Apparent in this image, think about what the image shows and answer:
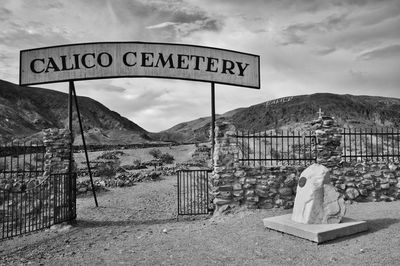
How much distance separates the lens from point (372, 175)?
10.3m

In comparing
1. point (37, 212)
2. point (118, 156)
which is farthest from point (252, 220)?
point (118, 156)

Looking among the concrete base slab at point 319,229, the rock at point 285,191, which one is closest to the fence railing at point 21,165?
the concrete base slab at point 319,229

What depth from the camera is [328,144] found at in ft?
33.3

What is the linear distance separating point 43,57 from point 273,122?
8301 cm

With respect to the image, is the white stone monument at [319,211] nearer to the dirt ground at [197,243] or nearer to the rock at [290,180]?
the dirt ground at [197,243]

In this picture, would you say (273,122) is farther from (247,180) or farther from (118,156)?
(247,180)

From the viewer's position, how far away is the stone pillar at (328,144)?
1013 centimetres

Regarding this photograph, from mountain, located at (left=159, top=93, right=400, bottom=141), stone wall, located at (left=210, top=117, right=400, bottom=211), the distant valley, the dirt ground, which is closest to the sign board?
stone wall, located at (left=210, top=117, right=400, bottom=211)

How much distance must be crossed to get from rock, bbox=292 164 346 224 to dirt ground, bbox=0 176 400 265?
0.55 metres

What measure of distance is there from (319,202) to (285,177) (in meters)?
2.63

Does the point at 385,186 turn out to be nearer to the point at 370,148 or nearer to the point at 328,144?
the point at 328,144

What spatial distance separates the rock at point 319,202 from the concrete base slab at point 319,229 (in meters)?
0.17

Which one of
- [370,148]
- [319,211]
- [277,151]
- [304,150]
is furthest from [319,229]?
[370,148]

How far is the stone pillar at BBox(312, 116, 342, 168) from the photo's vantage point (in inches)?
399
